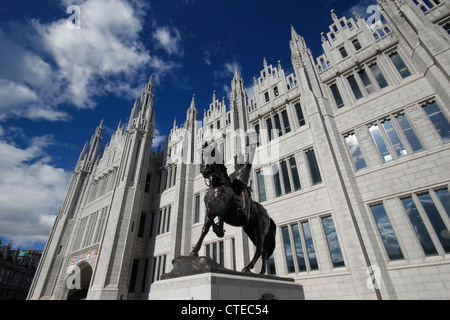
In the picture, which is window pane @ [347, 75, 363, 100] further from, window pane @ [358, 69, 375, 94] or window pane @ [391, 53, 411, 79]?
window pane @ [391, 53, 411, 79]

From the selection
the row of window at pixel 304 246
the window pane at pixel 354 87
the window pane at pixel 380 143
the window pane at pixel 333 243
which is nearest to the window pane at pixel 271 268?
the row of window at pixel 304 246

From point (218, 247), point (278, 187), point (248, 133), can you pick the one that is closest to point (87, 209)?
point (218, 247)

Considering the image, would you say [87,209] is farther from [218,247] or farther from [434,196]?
[434,196]

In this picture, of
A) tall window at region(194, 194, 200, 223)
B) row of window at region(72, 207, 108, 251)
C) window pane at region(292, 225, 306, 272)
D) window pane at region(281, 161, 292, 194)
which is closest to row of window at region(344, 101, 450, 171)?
window pane at region(281, 161, 292, 194)

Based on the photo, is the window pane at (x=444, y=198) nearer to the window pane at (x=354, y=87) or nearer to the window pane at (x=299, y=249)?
the window pane at (x=299, y=249)

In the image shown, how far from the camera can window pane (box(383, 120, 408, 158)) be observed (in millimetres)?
12234

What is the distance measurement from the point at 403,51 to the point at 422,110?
4532 millimetres

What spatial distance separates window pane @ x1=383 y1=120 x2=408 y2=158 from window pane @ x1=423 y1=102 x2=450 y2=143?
1610 mm

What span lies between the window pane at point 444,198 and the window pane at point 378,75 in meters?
7.15

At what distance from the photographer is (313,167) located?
1501 centimetres

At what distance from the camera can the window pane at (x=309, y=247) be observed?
A: 501 inches

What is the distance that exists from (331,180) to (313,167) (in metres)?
2.20

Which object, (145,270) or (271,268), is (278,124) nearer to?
(271,268)
